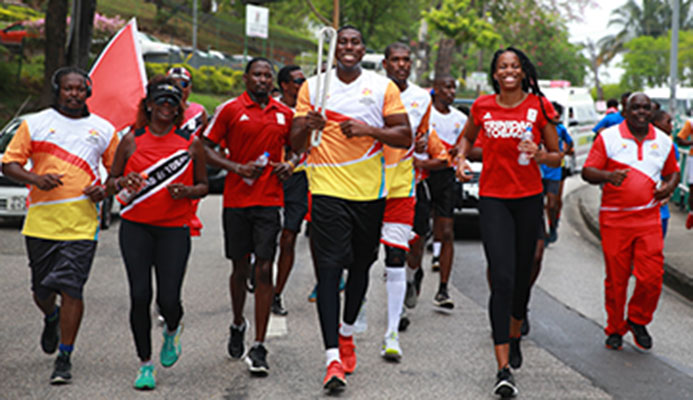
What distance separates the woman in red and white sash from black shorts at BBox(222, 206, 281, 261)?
61cm

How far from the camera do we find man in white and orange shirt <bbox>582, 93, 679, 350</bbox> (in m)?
7.45

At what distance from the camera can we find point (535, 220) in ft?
20.6

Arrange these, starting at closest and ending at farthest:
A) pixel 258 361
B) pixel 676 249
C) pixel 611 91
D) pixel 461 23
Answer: pixel 258 361
pixel 676 249
pixel 461 23
pixel 611 91

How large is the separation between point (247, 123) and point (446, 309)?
9.83 ft

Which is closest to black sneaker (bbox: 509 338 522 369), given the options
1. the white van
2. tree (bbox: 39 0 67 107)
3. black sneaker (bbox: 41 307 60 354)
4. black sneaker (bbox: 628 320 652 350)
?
black sneaker (bbox: 628 320 652 350)

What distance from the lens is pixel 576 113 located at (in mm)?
31531

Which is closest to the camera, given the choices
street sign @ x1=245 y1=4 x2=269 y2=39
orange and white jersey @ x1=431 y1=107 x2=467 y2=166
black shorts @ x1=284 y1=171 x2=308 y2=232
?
black shorts @ x1=284 y1=171 x2=308 y2=232

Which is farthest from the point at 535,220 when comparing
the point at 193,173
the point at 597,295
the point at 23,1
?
the point at 23,1

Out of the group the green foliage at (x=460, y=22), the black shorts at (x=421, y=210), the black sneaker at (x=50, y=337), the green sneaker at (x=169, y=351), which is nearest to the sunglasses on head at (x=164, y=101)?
the green sneaker at (x=169, y=351)

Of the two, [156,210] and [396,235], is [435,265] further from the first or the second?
[156,210]

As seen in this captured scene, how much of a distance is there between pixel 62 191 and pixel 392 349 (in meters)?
2.40

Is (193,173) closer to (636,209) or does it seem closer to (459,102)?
(636,209)

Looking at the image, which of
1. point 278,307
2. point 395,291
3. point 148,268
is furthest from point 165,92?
point 278,307

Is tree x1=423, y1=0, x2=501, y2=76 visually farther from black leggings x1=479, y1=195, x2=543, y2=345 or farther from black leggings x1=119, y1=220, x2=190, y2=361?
black leggings x1=119, y1=220, x2=190, y2=361
